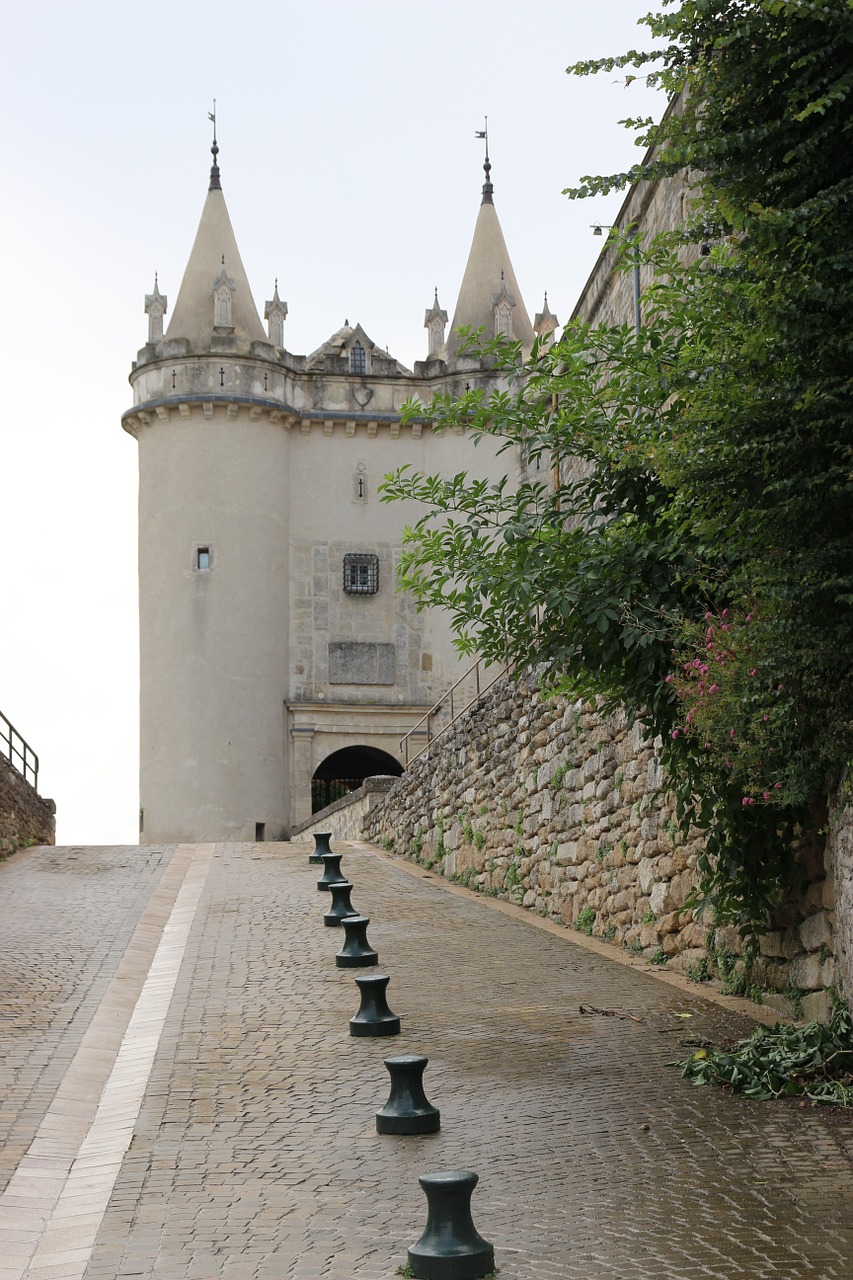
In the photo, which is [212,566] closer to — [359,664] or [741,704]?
[359,664]

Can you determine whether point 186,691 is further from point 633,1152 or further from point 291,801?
point 633,1152

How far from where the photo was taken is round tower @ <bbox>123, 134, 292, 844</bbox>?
35.3 meters

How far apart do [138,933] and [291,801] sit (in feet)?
73.5

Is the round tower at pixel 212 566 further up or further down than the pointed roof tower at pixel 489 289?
further down

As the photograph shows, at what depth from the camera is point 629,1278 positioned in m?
5.03

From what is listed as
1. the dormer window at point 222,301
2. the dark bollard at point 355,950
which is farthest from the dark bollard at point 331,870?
the dormer window at point 222,301

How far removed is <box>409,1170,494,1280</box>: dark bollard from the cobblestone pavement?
0.13 meters

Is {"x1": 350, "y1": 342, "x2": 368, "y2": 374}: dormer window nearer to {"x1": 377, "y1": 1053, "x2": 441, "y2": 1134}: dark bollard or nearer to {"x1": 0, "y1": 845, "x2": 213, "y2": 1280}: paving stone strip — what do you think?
{"x1": 0, "y1": 845, "x2": 213, "y2": 1280}: paving stone strip

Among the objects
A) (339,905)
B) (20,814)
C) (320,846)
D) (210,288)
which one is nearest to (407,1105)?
(339,905)

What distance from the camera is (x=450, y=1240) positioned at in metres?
5.09

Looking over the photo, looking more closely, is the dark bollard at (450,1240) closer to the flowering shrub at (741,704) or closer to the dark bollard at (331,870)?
the flowering shrub at (741,704)

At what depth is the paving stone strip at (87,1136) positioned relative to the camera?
232 inches

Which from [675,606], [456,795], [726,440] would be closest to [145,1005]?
[675,606]

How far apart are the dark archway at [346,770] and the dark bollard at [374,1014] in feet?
93.2
